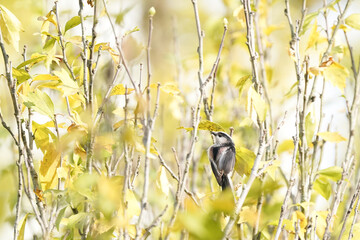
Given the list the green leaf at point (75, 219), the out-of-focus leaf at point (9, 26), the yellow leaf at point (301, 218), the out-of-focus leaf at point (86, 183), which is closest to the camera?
the out-of-focus leaf at point (86, 183)

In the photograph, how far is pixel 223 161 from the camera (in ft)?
4.95

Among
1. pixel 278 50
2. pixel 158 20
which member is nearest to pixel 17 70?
pixel 278 50

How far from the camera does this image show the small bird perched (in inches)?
59.3

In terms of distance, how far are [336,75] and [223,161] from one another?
580mm

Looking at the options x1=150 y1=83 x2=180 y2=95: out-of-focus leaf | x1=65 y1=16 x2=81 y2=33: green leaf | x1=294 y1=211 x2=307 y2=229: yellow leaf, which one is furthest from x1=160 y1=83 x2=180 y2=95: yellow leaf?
x1=294 y1=211 x2=307 y2=229: yellow leaf

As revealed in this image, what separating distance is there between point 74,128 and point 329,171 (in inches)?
37.4

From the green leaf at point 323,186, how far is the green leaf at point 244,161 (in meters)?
0.43

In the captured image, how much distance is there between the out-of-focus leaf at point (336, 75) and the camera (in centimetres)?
175

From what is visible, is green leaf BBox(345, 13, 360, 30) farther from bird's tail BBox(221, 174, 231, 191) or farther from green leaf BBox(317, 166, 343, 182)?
bird's tail BBox(221, 174, 231, 191)

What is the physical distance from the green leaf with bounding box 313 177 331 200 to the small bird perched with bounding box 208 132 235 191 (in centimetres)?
49

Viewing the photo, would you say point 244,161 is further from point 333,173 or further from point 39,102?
point 39,102

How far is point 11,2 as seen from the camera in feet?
7.36

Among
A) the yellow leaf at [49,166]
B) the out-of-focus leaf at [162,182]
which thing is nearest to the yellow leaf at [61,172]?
the yellow leaf at [49,166]

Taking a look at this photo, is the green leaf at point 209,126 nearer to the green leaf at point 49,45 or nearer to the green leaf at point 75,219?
the green leaf at point 75,219
